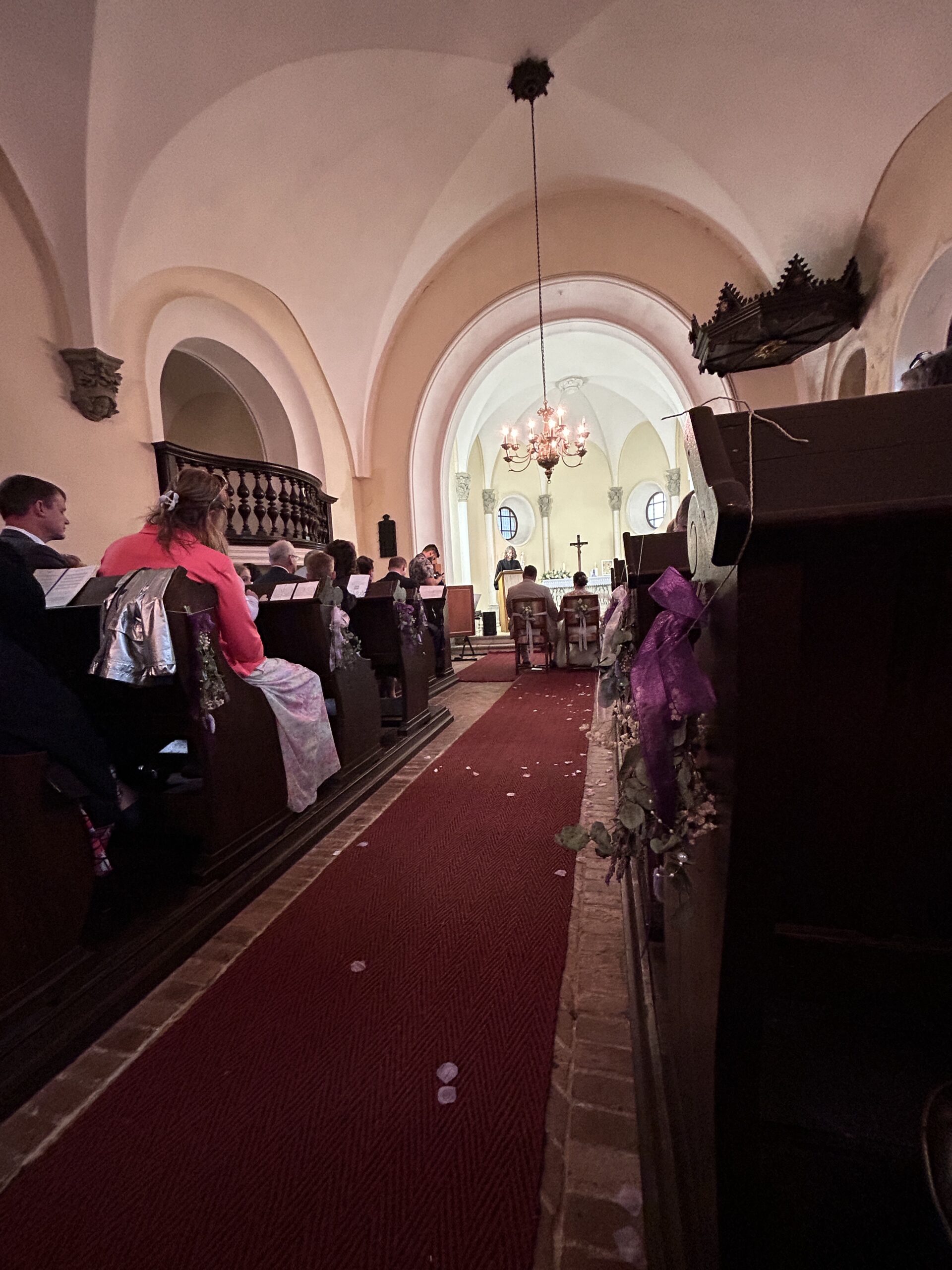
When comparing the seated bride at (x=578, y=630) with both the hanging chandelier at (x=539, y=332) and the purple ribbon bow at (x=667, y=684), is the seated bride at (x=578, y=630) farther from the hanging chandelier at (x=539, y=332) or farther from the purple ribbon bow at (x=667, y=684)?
the purple ribbon bow at (x=667, y=684)

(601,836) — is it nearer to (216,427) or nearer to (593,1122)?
(593,1122)

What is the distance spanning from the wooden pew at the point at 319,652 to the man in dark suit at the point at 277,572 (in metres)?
0.46

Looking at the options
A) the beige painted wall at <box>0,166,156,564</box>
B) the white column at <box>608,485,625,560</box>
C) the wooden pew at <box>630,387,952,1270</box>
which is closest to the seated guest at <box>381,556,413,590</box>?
the beige painted wall at <box>0,166,156,564</box>

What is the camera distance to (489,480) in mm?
Answer: 18031

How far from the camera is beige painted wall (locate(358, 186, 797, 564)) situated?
8.26m

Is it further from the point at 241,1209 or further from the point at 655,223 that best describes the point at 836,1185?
the point at 655,223

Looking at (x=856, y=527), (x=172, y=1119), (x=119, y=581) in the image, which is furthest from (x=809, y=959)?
(x=119, y=581)

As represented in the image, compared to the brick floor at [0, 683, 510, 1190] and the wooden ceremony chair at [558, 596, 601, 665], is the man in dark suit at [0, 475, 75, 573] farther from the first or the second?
the wooden ceremony chair at [558, 596, 601, 665]

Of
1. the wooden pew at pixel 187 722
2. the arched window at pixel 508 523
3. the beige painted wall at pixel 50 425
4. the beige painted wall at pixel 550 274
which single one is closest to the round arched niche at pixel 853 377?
the beige painted wall at pixel 550 274

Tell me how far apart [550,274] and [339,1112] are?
1103 centimetres

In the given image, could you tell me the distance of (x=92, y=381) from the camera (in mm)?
5098

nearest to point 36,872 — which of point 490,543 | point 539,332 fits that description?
point 539,332

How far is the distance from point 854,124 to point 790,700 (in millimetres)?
7818

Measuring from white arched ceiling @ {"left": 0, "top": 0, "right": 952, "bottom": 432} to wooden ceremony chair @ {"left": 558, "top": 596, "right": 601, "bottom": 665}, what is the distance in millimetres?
4967
